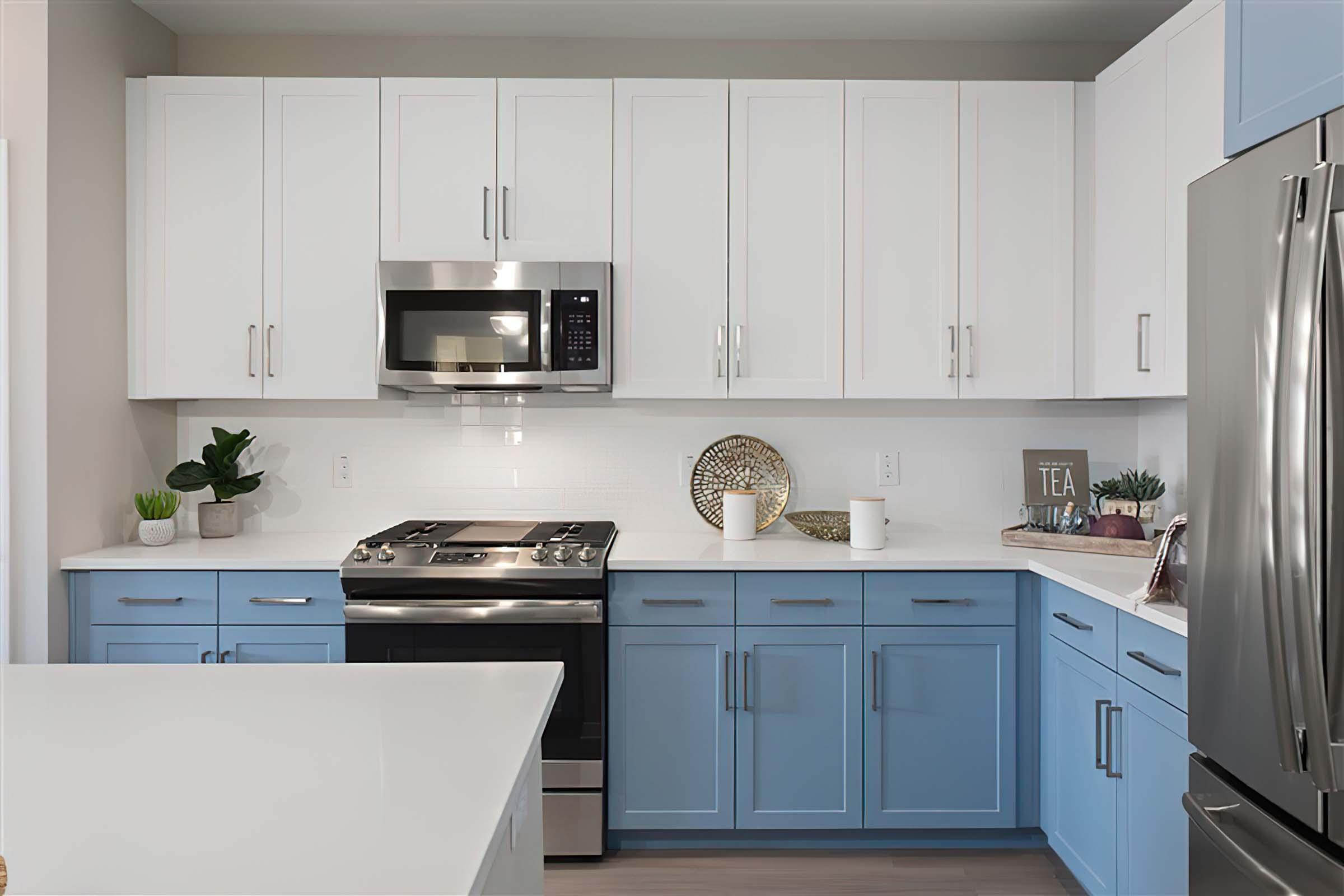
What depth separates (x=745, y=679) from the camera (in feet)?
8.36

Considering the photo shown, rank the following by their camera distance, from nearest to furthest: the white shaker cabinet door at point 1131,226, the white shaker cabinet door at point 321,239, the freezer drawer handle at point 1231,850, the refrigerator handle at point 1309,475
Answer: the refrigerator handle at point 1309,475
the freezer drawer handle at point 1231,850
the white shaker cabinet door at point 1131,226
the white shaker cabinet door at point 321,239

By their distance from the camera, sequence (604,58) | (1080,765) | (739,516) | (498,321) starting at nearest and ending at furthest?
(1080,765) < (498,321) < (739,516) < (604,58)

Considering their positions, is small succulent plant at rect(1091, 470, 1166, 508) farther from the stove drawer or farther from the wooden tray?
the stove drawer

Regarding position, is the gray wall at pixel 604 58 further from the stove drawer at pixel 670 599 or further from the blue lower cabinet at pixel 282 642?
the blue lower cabinet at pixel 282 642

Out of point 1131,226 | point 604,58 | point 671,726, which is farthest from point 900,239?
point 671,726

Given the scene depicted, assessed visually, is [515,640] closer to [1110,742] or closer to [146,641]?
[146,641]

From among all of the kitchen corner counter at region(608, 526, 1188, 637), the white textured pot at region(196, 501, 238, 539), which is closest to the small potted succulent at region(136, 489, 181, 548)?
the white textured pot at region(196, 501, 238, 539)

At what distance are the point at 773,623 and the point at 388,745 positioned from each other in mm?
1605

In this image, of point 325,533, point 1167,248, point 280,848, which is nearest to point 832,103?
point 1167,248

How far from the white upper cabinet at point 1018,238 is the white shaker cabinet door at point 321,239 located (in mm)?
1959

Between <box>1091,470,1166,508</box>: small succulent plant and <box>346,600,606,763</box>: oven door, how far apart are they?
1707mm

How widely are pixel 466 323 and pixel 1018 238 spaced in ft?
5.97

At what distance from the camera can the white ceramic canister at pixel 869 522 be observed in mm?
2705

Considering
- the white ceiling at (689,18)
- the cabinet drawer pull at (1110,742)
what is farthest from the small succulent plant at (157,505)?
the cabinet drawer pull at (1110,742)
